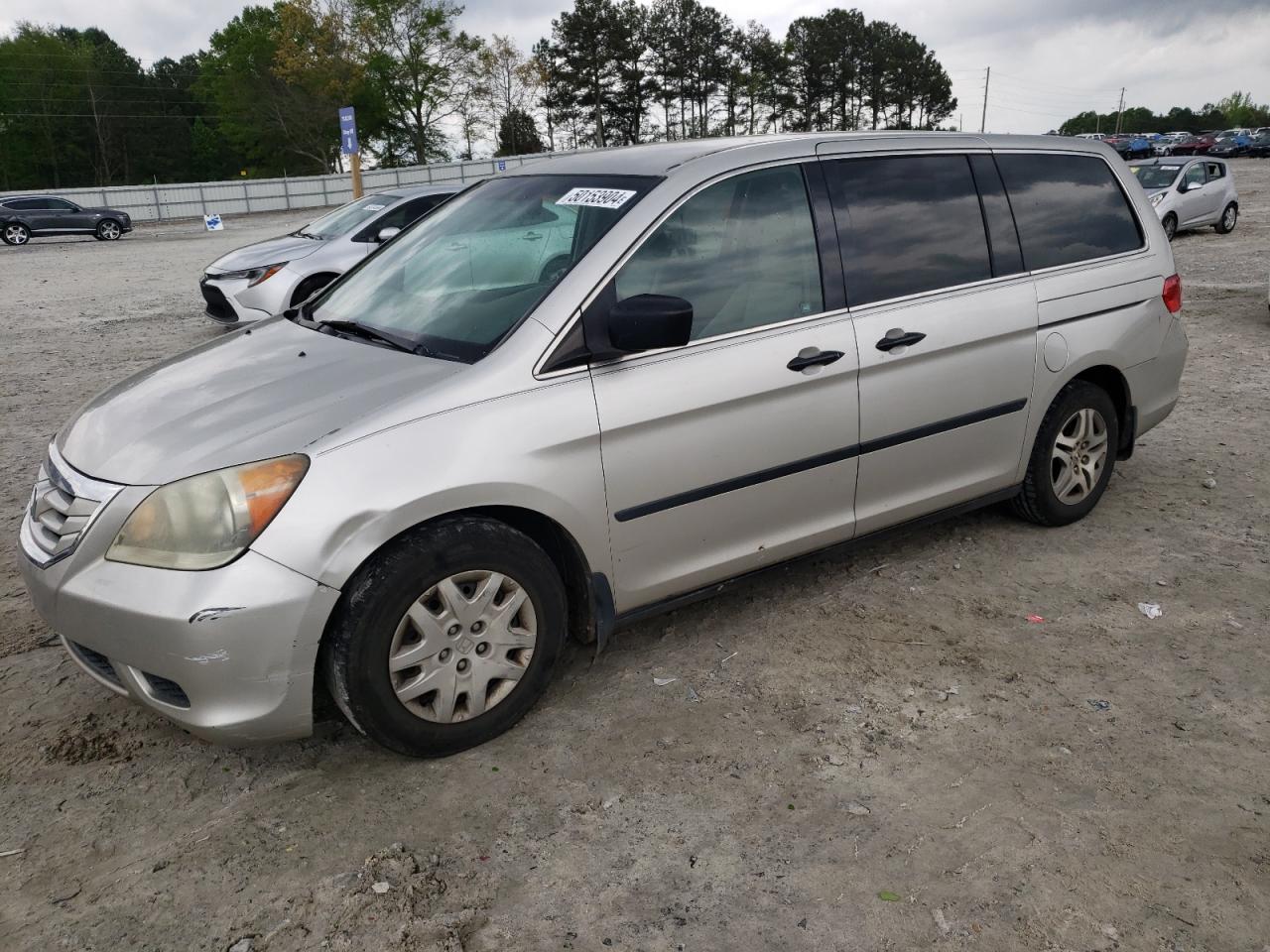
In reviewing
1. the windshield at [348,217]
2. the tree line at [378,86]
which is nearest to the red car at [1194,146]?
→ the tree line at [378,86]

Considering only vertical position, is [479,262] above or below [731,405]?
above

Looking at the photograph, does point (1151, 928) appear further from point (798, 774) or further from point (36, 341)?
point (36, 341)

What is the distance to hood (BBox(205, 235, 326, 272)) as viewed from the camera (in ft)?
34.9

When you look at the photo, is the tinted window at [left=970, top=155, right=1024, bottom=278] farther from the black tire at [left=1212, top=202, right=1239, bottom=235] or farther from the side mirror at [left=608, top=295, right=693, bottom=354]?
the black tire at [left=1212, top=202, right=1239, bottom=235]

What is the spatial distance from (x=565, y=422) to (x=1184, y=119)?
128m

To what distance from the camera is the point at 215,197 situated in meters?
45.4

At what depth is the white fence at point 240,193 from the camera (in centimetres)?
4266

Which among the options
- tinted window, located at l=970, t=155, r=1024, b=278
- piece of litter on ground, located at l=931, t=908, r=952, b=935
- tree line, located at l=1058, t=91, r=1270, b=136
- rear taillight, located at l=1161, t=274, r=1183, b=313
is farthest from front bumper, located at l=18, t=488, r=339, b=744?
tree line, located at l=1058, t=91, r=1270, b=136

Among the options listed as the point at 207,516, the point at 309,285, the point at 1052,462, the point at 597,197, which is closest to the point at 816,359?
the point at 597,197

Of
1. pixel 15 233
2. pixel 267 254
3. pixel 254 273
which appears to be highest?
pixel 15 233

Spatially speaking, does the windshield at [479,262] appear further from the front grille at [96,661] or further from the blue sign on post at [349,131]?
the blue sign on post at [349,131]

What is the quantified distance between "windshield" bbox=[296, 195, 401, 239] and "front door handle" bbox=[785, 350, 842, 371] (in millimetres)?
8265

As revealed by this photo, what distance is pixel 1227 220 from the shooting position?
19734 millimetres

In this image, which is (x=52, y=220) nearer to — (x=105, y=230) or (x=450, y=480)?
(x=105, y=230)
